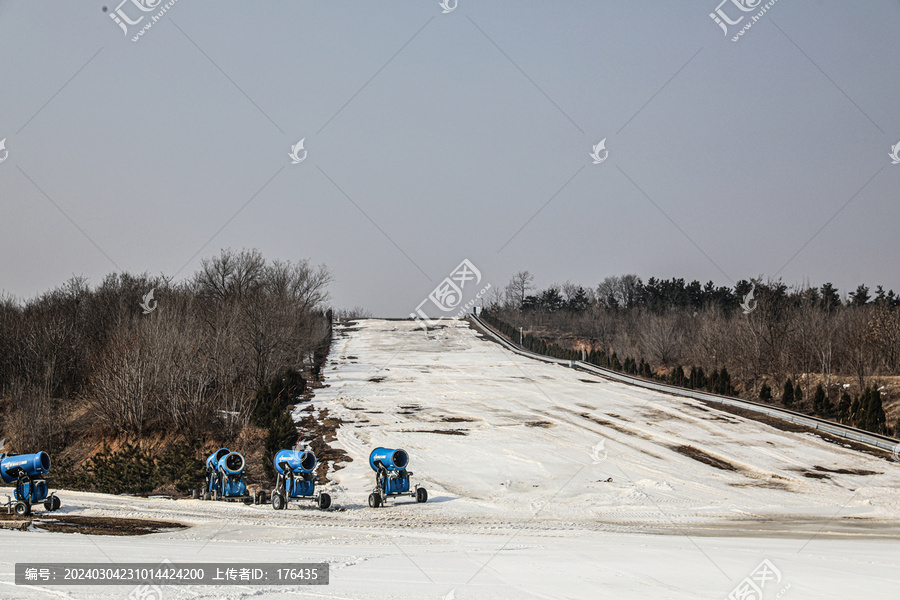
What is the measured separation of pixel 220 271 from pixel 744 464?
43.6 meters

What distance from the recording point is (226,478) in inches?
681

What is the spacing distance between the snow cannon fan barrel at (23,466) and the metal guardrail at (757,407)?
26.4 meters

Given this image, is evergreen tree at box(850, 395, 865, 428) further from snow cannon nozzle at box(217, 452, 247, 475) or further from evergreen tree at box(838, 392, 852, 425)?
snow cannon nozzle at box(217, 452, 247, 475)

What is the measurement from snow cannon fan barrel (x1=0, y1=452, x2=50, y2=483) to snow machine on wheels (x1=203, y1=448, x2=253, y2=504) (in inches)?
142

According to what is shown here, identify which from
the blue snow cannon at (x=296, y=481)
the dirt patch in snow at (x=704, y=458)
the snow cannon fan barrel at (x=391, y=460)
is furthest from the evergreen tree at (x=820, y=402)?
the blue snow cannon at (x=296, y=481)

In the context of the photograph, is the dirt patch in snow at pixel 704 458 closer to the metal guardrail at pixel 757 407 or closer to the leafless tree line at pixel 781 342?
the metal guardrail at pixel 757 407

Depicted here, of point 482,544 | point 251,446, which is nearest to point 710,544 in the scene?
point 482,544

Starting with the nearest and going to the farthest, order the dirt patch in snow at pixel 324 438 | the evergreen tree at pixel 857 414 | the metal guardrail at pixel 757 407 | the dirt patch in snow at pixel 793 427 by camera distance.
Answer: the dirt patch in snow at pixel 324 438
the dirt patch in snow at pixel 793 427
the metal guardrail at pixel 757 407
the evergreen tree at pixel 857 414

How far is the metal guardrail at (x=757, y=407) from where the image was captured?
2636 centimetres

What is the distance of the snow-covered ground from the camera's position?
26.6 feet

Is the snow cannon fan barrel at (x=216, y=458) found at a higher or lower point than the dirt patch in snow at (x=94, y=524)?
higher

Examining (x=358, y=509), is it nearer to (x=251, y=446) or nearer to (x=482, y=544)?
(x=482, y=544)

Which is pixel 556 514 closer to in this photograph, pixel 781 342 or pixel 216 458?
pixel 216 458

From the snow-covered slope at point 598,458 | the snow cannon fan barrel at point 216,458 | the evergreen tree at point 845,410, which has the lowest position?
the snow-covered slope at point 598,458
